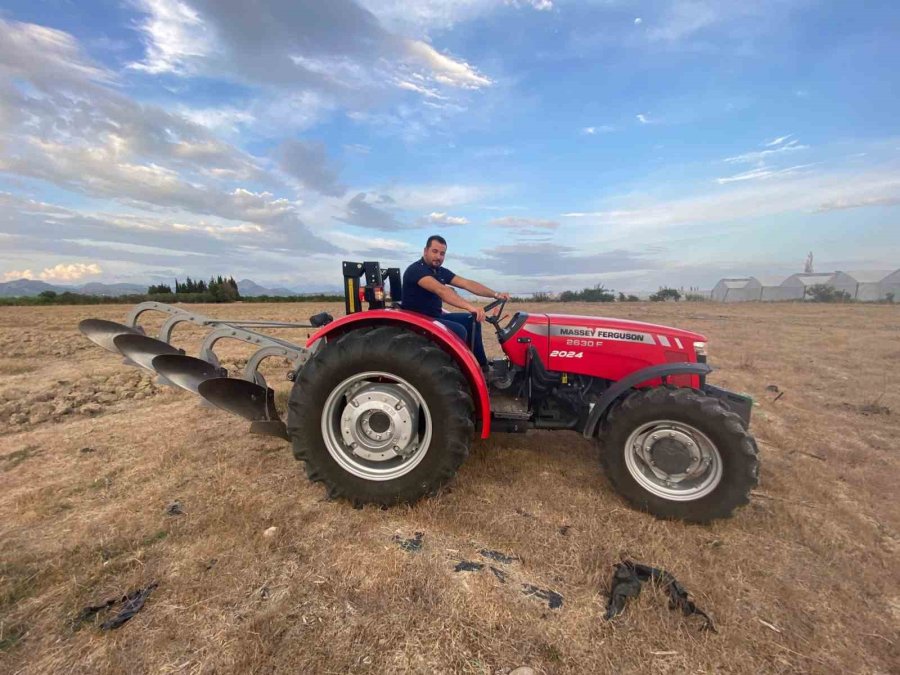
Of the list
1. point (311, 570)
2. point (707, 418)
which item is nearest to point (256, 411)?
point (311, 570)

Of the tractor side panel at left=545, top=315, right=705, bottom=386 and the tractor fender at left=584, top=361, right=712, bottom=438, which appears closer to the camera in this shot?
the tractor fender at left=584, top=361, right=712, bottom=438

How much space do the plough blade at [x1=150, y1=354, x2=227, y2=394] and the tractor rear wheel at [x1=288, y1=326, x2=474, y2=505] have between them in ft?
3.98

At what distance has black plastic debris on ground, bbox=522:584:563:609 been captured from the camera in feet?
5.82

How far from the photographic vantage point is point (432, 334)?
266 cm

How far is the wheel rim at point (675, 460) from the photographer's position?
2.41m

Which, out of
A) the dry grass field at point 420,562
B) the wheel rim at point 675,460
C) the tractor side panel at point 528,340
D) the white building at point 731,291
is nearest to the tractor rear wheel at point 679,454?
the wheel rim at point 675,460

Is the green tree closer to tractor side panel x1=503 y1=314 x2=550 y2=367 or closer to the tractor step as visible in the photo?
tractor side panel x1=503 y1=314 x2=550 y2=367

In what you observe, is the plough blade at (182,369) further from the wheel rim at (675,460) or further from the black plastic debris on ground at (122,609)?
the wheel rim at (675,460)

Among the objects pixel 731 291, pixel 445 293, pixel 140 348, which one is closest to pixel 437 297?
pixel 445 293

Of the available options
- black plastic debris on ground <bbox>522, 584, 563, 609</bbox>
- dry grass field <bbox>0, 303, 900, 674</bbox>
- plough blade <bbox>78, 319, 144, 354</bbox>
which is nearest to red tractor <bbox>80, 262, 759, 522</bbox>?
dry grass field <bbox>0, 303, 900, 674</bbox>

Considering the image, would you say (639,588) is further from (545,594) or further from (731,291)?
(731,291)

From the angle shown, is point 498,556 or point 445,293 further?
point 445,293

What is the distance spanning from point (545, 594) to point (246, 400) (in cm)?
228

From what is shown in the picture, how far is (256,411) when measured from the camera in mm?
2959
